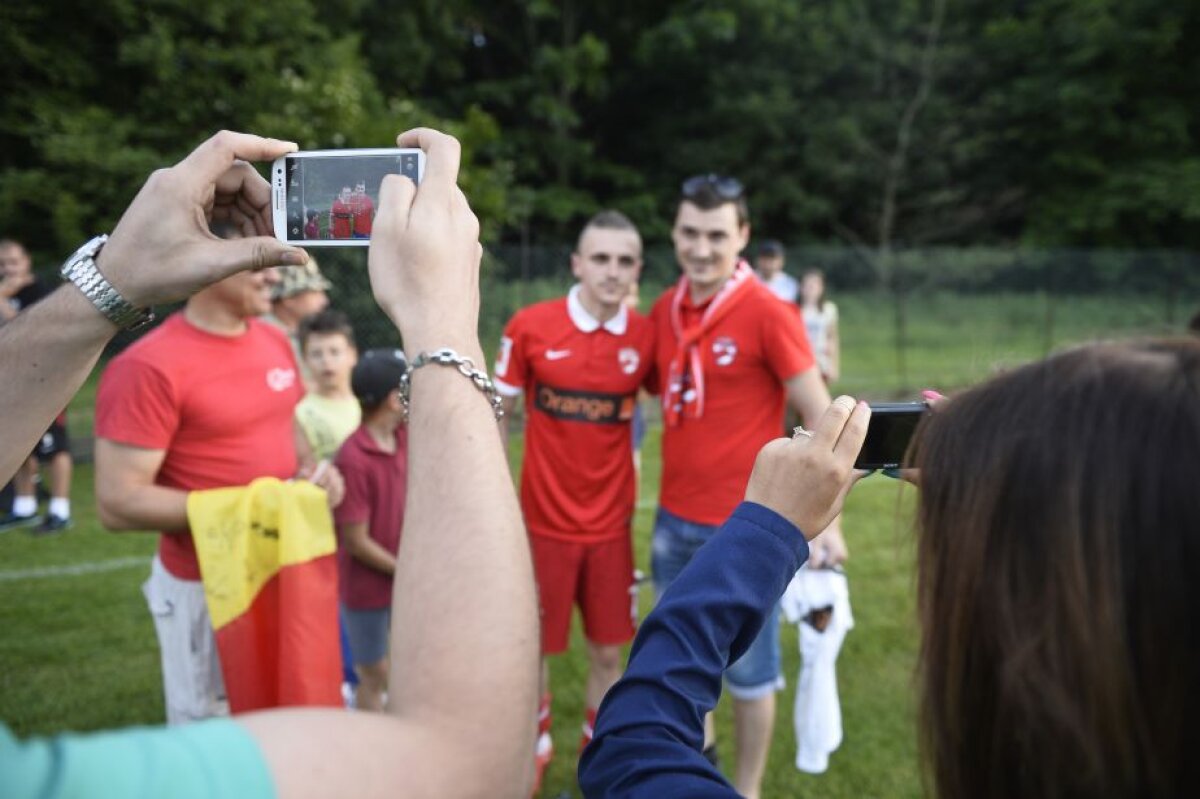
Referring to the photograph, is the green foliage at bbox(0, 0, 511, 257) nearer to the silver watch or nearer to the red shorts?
the red shorts

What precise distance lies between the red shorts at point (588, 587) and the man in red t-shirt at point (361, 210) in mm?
2535

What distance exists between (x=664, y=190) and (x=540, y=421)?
78.5ft

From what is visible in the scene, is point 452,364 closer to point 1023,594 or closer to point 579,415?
point 1023,594

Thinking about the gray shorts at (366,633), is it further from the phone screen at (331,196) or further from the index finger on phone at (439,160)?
the index finger on phone at (439,160)

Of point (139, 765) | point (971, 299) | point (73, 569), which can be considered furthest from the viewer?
point (971, 299)

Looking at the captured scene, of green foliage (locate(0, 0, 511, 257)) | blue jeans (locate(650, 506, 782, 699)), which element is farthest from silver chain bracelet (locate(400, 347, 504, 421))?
green foliage (locate(0, 0, 511, 257))

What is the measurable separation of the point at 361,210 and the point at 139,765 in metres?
0.94

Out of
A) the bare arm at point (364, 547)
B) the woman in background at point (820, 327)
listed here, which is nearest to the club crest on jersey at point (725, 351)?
the bare arm at point (364, 547)

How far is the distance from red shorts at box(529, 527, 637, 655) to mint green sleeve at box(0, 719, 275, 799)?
9.99 ft

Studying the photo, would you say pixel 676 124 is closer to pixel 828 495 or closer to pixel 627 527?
pixel 627 527

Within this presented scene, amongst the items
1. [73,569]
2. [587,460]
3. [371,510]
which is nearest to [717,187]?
[587,460]

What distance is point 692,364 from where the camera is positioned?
11.6ft

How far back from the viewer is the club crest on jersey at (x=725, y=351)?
11.4 ft

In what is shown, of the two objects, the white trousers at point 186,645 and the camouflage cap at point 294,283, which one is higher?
the camouflage cap at point 294,283
